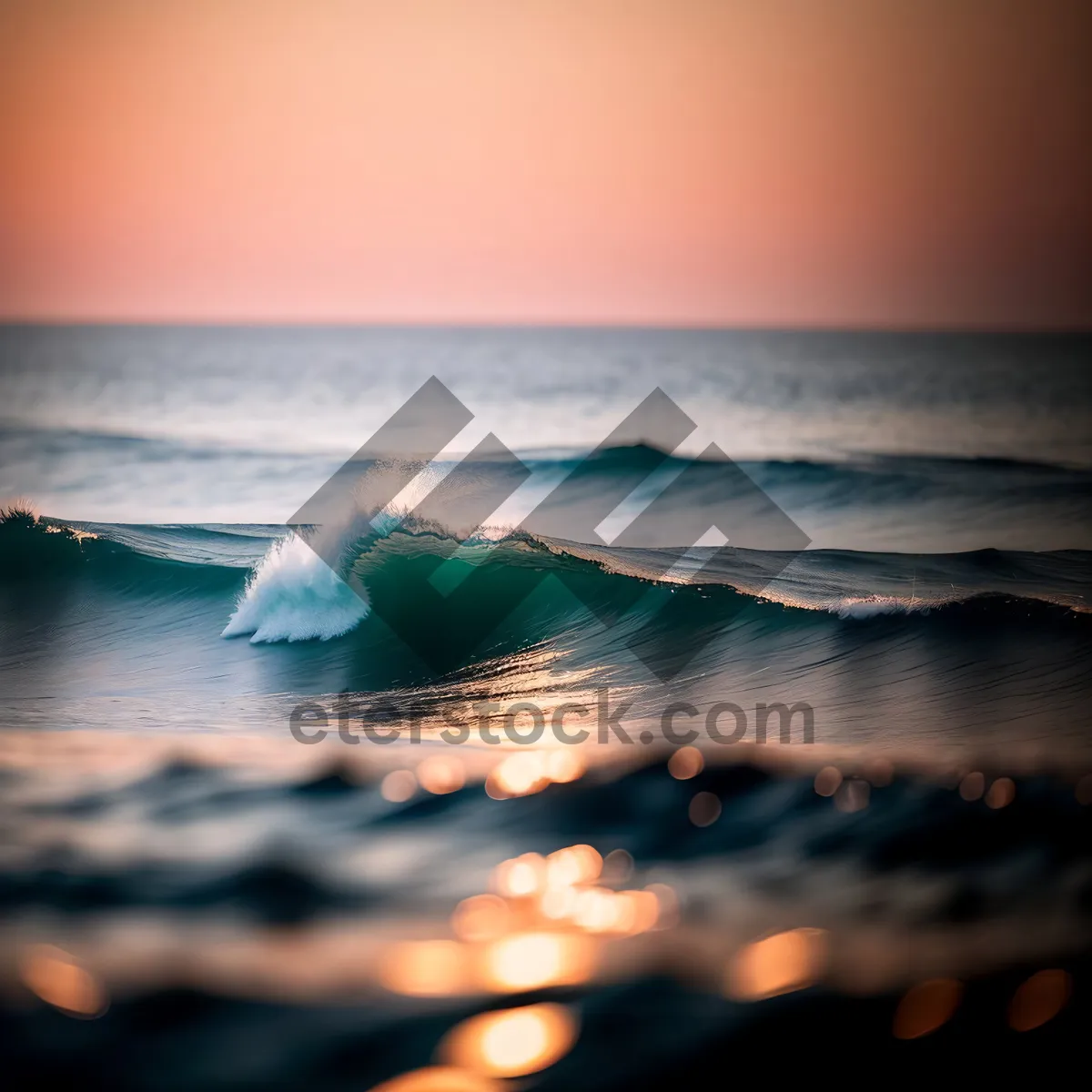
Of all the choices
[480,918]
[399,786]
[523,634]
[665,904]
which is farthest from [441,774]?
[523,634]

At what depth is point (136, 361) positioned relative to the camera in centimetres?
1025

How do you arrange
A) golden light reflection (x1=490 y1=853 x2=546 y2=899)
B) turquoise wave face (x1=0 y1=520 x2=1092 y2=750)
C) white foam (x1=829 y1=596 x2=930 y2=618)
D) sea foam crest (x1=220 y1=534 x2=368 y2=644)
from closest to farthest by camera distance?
golden light reflection (x1=490 y1=853 x2=546 y2=899) < turquoise wave face (x1=0 y1=520 x2=1092 y2=750) < sea foam crest (x1=220 y1=534 x2=368 y2=644) < white foam (x1=829 y1=596 x2=930 y2=618)

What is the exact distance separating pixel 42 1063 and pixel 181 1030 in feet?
0.55

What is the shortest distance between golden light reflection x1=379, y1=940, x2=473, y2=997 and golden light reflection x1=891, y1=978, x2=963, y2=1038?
24.6 inches

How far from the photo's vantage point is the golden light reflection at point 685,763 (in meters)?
2.16

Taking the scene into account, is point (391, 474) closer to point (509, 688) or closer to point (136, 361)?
point (509, 688)

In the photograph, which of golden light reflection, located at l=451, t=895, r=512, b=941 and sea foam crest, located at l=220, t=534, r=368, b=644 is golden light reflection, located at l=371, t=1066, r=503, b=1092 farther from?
sea foam crest, located at l=220, t=534, r=368, b=644

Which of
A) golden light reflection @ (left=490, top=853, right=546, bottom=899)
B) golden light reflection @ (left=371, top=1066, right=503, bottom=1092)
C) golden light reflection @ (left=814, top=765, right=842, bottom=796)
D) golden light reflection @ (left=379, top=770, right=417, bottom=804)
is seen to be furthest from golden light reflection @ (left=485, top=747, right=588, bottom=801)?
golden light reflection @ (left=371, top=1066, right=503, bottom=1092)

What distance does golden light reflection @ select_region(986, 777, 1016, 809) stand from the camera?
6.61 ft

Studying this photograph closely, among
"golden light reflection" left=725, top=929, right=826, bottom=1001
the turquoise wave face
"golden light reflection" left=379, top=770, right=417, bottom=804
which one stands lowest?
"golden light reflection" left=725, top=929, right=826, bottom=1001

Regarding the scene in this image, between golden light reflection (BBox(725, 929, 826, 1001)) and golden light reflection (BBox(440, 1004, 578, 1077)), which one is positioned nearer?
golden light reflection (BBox(440, 1004, 578, 1077))

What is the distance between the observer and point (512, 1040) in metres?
1.26

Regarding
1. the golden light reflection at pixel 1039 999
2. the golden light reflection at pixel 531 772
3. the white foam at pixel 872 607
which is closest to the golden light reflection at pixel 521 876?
the golden light reflection at pixel 531 772

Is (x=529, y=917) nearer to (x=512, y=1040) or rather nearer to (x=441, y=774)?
(x=512, y=1040)
